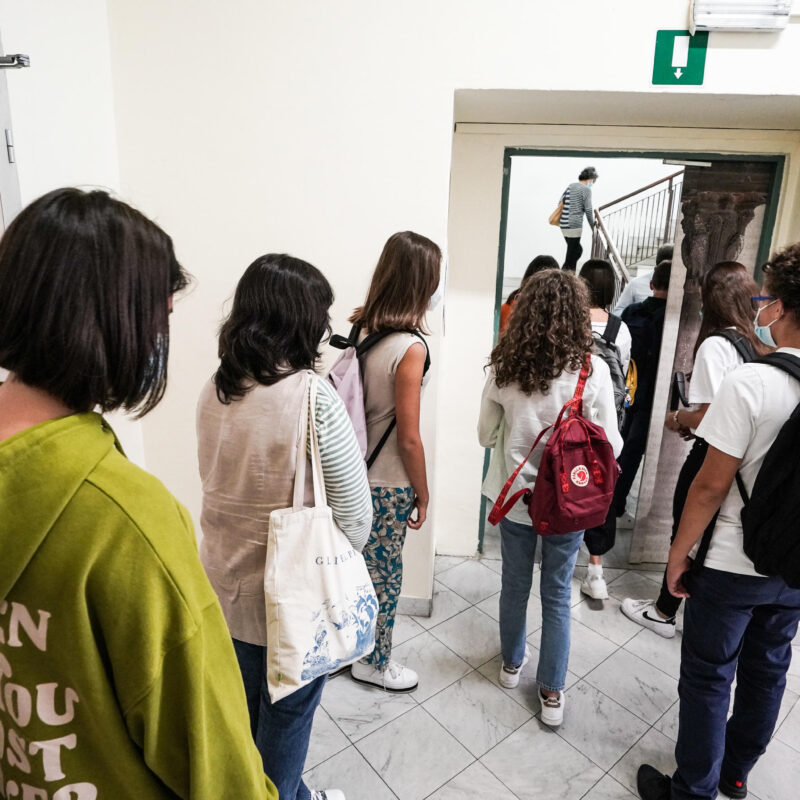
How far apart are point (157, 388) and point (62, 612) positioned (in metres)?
0.26

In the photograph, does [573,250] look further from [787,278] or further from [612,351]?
[787,278]

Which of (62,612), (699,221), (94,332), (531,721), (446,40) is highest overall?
(446,40)

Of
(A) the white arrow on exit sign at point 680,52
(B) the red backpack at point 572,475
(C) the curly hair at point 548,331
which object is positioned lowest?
(B) the red backpack at point 572,475

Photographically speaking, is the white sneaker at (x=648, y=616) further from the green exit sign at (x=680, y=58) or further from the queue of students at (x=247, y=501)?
the green exit sign at (x=680, y=58)

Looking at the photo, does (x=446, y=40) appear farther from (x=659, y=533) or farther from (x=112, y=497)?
(x=659, y=533)

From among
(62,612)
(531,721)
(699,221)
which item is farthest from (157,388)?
(699,221)

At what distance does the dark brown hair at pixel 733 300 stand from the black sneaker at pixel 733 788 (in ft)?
4.45

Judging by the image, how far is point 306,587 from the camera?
3.90 ft

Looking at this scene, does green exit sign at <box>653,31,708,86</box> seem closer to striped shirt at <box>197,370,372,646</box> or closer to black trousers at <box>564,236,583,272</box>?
black trousers at <box>564,236,583,272</box>

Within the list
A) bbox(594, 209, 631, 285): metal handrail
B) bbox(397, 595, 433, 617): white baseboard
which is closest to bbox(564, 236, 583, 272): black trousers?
bbox(594, 209, 631, 285): metal handrail

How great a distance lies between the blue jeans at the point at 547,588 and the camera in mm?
1813

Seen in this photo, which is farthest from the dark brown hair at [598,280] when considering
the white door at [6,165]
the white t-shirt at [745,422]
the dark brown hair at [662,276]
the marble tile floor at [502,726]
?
the white door at [6,165]

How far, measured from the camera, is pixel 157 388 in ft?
2.19

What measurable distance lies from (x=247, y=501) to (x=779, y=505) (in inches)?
46.3
